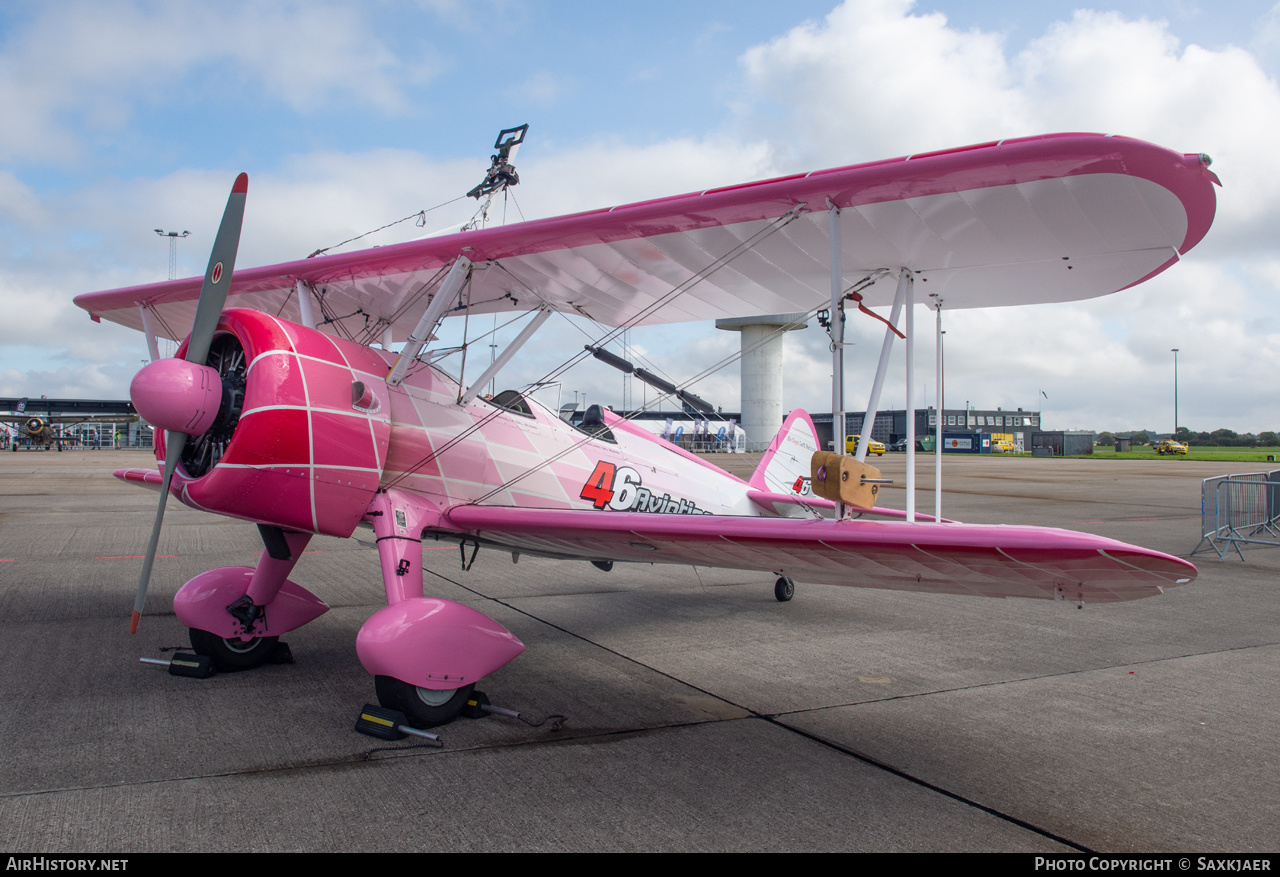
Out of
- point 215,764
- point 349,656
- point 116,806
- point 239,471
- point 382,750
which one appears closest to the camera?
point 116,806

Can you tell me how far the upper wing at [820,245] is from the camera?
345 cm

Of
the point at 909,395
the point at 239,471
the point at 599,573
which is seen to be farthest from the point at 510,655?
the point at 599,573

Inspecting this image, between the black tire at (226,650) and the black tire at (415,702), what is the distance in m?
1.61

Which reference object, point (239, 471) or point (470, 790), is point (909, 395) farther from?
point (239, 471)

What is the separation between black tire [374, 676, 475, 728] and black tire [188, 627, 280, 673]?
63.5 inches

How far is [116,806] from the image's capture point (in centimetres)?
290

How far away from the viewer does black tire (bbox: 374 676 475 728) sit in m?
3.83

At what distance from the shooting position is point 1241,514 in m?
12.3

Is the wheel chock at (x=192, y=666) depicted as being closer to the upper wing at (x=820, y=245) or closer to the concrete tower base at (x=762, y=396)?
the upper wing at (x=820, y=245)

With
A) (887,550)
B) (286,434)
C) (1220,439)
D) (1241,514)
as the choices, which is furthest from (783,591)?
(1220,439)

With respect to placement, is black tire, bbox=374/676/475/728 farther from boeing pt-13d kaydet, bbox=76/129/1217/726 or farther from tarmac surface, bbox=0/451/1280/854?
tarmac surface, bbox=0/451/1280/854

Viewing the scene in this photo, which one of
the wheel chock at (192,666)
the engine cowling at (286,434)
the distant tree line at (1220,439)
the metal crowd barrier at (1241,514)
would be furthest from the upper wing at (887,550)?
the distant tree line at (1220,439)

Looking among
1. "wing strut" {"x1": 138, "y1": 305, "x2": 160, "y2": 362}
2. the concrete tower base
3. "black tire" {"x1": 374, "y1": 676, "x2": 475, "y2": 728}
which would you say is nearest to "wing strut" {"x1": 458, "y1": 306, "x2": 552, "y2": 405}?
"black tire" {"x1": 374, "y1": 676, "x2": 475, "y2": 728}
